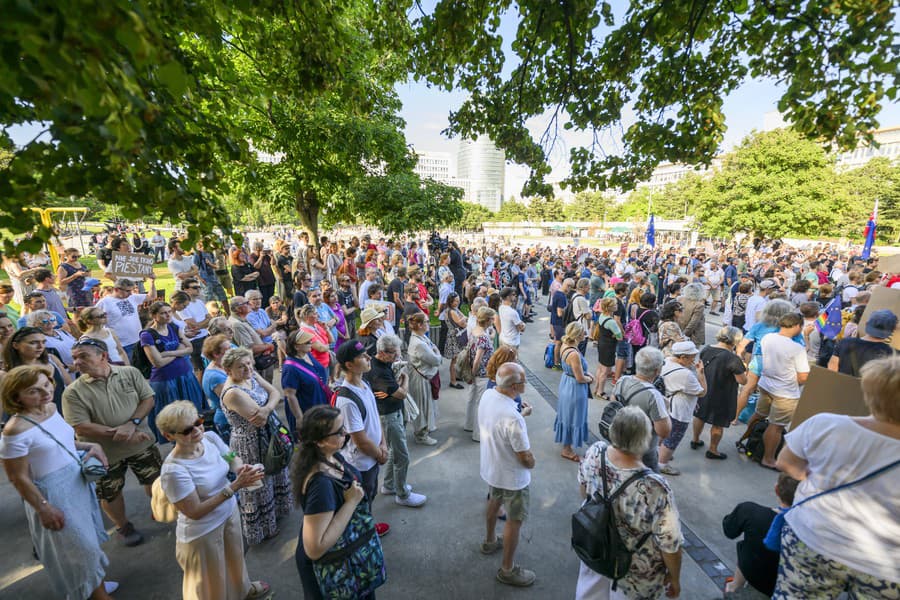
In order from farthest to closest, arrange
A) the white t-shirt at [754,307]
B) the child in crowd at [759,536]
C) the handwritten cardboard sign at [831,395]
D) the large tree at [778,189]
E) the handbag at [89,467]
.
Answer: the large tree at [778,189] → the white t-shirt at [754,307] → the handwritten cardboard sign at [831,395] → the handbag at [89,467] → the child in crowd at [759,536]

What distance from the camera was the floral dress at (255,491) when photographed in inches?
129

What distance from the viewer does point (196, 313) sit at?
5629 millimetres

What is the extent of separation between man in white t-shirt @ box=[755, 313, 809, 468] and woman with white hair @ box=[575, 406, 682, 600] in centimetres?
334

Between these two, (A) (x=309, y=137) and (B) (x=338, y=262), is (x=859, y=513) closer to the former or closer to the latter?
(B) (x=338, y=262)

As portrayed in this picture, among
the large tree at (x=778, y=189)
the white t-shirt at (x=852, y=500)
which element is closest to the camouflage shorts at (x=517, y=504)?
the white t-shirt at (x=852, y=500)

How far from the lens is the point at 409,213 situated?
36.2 ft

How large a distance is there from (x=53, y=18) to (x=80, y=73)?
0.14 meters

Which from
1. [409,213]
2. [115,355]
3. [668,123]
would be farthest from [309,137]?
[668,123]

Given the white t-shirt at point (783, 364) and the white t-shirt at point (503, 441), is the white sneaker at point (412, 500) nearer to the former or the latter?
the white t-shirt at point (503, 441)

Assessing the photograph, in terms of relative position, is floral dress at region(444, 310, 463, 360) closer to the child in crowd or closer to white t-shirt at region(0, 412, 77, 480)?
the child in crowd

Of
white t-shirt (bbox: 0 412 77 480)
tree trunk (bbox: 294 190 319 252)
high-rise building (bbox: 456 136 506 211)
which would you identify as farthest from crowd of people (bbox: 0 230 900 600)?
high-rise building (bbox: 456 136 506 211)

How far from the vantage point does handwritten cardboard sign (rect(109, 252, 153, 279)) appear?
5945 millimetres

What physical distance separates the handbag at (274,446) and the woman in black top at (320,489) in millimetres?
1304

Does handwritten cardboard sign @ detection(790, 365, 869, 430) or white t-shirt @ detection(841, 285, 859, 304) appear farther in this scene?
white t-shirt @ detection(841, 285, 859, 304)
